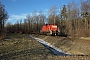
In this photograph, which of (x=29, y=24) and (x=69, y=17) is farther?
(x=29, y=24)

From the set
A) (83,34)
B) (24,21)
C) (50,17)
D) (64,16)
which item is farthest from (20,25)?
(83,34)

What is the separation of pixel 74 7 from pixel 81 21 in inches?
303

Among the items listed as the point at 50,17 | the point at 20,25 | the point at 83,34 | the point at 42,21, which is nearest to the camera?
the point at 83,34

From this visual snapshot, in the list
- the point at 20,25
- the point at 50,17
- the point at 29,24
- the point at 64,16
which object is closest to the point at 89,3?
the point at 64,16

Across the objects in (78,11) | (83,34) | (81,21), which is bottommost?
(83,34)

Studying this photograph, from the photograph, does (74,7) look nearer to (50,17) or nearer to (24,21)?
(50,17)

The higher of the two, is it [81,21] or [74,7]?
[74,7]

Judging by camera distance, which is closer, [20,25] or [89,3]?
[89,3]

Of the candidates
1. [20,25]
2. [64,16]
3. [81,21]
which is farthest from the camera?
[20,25]

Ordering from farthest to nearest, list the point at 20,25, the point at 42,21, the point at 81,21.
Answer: the point at 20,25 < the point at 42,21 < the point at 81,21

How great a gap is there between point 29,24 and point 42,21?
9.74m

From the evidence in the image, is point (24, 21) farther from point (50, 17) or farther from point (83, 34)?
point (83, 34)

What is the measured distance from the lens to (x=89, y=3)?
200 ft

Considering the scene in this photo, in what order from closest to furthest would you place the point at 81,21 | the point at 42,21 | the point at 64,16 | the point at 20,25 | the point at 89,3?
the point at 89,3
the point at 81,21
the point at 64,16
the point at 42,21
the point at 20,25
